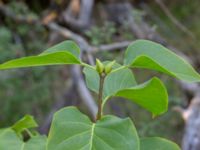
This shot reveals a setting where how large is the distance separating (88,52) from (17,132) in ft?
3.30

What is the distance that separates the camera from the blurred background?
1805mm

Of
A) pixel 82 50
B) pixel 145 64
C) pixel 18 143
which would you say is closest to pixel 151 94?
pixel 145 64

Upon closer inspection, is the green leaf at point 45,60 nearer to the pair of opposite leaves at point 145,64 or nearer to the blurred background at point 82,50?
the pair of opposite leaves at point 145,64

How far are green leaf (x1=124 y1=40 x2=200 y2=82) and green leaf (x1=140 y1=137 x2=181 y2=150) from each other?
0.09 meters

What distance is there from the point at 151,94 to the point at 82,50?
1.20m

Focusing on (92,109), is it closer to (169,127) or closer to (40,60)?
(169,127)

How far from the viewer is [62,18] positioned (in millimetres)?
2240

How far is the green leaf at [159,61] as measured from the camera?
0.58 meters

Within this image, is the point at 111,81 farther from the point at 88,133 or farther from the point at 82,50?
the point at 82,50

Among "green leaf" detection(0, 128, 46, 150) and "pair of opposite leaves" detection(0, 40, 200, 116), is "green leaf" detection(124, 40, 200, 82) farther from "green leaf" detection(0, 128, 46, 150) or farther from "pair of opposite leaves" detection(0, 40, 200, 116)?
"green leaf" detection(0, 128, 46, 150)

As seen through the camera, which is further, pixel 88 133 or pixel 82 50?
pixel 82 50

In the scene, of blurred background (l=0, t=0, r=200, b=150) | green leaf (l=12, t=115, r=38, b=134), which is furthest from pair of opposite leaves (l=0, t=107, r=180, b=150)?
blurred background (l=0, t=0, r=200, b=150)

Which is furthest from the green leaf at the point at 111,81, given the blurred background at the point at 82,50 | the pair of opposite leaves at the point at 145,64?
the blurred background at the point at 82,50

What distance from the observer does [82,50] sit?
1767mm
